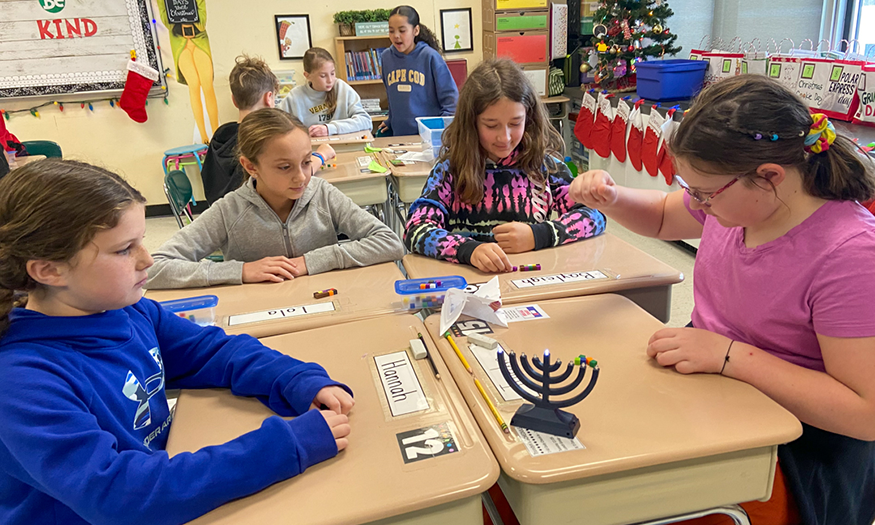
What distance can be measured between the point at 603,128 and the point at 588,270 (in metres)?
3.35

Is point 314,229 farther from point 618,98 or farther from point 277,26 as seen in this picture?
point 277,26

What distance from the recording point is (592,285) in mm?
1455

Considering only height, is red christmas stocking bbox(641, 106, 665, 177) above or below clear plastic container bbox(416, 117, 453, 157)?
below

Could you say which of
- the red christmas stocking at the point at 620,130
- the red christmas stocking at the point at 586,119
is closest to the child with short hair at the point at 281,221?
the red christmas stocking at the point at 620,130

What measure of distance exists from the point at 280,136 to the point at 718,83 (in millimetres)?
1228

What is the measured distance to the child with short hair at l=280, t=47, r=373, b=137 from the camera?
3.92 metres

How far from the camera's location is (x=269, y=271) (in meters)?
1.64

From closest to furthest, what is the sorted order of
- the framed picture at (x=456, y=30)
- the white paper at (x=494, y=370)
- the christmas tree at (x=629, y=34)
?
the white paper at (x=494, y=370)
the christmas tree at (x=629, y=34)
the framed picture at (x=456, y=30)

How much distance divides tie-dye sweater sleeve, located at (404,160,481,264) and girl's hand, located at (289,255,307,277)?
0.32 metres

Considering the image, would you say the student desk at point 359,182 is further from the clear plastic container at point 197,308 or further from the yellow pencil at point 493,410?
the yellow pencil at point 493,410

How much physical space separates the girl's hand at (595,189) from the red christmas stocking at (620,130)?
3126 mm

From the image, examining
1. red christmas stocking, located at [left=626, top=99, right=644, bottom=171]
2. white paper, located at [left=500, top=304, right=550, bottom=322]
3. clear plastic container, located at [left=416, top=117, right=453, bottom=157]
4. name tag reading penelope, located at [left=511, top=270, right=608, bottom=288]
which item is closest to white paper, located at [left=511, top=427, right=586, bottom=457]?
white paper, located at [left=500, top=304, right=550, bottom=322]

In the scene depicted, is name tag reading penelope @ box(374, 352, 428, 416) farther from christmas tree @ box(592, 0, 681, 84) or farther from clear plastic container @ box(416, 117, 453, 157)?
christmas tree @ box(592, 0, 681, 84)

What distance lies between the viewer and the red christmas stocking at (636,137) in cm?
409
